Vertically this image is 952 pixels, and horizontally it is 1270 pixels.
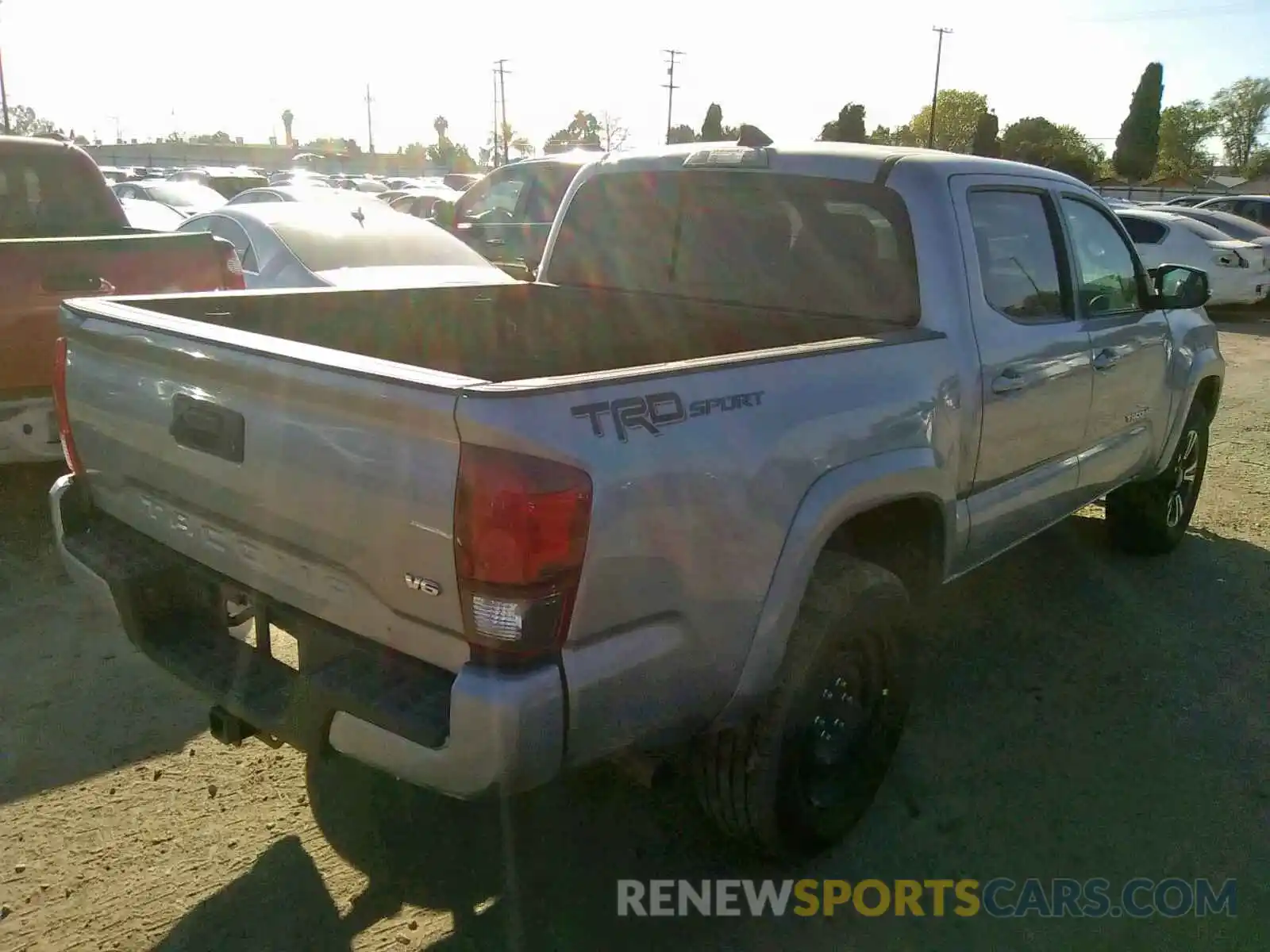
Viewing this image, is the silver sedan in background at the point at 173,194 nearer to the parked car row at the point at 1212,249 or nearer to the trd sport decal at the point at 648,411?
the parked car row at the point at 1212,249

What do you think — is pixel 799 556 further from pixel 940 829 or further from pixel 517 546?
pixel 940 829

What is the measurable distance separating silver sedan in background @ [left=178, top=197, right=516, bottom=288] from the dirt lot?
3.15m

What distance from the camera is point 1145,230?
15.4 m

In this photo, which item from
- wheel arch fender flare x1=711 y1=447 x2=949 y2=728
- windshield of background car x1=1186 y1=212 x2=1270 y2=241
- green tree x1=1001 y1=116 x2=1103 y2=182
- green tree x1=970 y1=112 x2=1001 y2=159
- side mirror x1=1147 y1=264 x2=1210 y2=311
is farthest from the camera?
green tree x1=970 y1=112 x2=1001 y2=159

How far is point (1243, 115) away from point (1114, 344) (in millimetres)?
98633

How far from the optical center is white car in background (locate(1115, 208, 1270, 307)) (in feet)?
49.7

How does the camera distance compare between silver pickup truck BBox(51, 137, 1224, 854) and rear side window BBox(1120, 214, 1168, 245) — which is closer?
silver pickup truck BBox(51, 137, 1224, 854)

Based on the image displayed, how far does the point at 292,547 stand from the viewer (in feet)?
7.93

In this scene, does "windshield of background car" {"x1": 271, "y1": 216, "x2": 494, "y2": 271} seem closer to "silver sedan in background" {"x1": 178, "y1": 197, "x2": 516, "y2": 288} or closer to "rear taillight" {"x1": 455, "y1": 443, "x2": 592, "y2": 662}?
"silver sedan in background" {"x1": 178, "y1": 197, "x2": 516, "y2": 288}

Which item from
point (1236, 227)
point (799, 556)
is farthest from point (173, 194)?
point (799, 556)

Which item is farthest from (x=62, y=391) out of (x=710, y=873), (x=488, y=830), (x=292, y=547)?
(x=710, y=873)

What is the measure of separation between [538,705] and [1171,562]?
4805 millimetres

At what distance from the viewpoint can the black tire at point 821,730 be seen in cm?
273

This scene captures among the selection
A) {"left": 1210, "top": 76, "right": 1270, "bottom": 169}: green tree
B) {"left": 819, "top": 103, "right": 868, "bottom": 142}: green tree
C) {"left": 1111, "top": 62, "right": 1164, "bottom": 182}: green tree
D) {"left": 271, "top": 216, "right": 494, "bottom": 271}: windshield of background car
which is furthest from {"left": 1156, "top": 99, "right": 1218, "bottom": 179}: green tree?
{"left": 271, "top": 216, "right": 494, "bottom": 271}: windshield of background car
